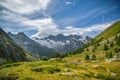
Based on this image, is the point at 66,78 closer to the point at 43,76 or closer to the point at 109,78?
the point at 43,76

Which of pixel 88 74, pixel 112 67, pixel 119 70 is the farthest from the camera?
pixel 112 67

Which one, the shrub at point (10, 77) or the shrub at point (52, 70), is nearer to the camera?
the shrub at point (10, 77)

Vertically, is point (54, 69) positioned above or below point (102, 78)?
above

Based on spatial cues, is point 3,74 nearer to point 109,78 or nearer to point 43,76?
point 43,76

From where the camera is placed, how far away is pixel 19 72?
68.9 m

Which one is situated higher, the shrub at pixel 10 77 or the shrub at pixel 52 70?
the shrub at pixel 52 70

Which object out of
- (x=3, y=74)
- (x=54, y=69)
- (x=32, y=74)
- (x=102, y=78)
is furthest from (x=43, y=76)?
(x=102, y=78)

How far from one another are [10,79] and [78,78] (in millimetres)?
22205

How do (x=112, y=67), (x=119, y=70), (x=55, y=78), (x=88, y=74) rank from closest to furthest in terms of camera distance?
(x=55, y=78)
(x=88, y=74)
(x=119, y=70)
(x=112, y=67)

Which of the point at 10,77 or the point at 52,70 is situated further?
the point at 52,70

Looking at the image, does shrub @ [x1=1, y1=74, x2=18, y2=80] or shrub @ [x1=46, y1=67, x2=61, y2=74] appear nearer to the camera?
shrub @ [x1=1, y1=74, x2=18, y2=80]

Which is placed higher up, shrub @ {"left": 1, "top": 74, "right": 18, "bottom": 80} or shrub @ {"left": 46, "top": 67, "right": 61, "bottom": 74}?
shrub @ {"left": 46, "top": 67, "right": 61, "bottom": 74}

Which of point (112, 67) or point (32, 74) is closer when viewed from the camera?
point (32, 74)

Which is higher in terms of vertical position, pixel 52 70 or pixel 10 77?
pixel 52 70
